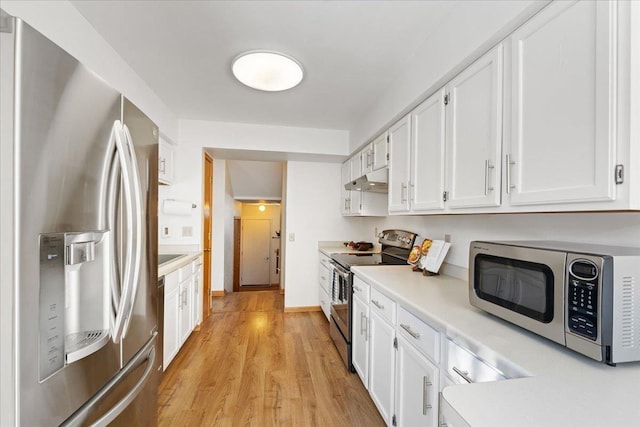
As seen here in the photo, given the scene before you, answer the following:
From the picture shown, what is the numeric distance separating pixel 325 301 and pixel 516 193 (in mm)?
2652

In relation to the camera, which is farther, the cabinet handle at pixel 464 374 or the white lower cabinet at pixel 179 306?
the white lower cabinet at pixel 179 306

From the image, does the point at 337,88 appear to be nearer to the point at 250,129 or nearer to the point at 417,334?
the point at 250,129

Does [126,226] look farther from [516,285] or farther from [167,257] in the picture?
[167,257]

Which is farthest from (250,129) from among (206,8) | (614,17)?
(614,17)

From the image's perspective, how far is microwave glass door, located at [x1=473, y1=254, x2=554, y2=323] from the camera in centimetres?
89

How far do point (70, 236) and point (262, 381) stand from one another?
1886 mm

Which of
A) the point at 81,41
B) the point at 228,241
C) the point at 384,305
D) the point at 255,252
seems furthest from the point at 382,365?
the point at 255,252

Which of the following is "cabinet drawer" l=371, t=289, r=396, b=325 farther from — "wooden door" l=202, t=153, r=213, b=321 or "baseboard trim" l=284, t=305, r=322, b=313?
"wooden door" l=202, t=153, r=213, b=321

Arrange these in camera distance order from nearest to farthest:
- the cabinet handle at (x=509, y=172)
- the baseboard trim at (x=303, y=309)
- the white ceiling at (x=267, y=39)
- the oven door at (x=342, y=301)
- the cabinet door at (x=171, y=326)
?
the cabinet handle at (x=509, y=172)
the white ceiling at (x=267, y=39)
the cabinet door at (x=171, y=326)
the oven door at (x=342, y=301)
the baseboard trim at (x=303, y=309)

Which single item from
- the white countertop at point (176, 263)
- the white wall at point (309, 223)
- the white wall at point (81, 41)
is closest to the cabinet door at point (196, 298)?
the white countertop at point (176, 263)

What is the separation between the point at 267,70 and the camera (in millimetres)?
1975

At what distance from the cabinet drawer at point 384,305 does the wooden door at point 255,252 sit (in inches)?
229

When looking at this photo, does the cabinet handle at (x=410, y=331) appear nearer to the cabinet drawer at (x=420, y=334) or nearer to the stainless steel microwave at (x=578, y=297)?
the cabinet drawer at (x=420, y=334)

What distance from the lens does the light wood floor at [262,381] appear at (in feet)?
5.83
